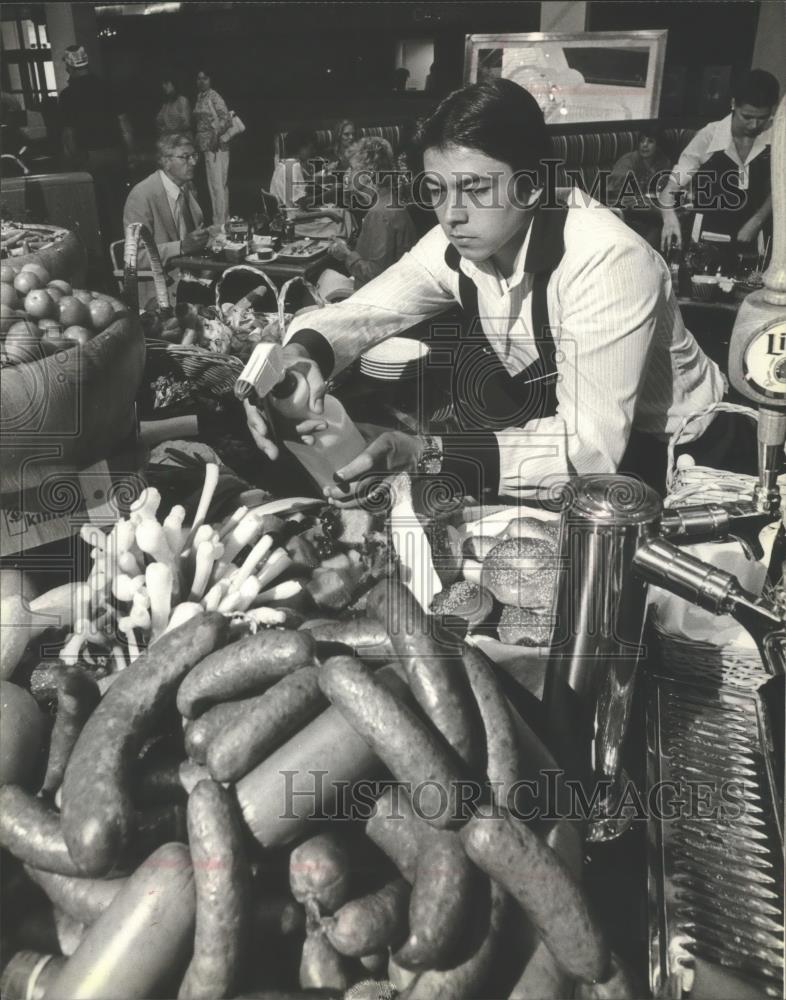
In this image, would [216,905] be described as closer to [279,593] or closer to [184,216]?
[279,593]

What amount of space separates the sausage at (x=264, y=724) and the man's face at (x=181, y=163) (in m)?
1.08

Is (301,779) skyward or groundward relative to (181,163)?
groundward

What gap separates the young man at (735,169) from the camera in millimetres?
1628

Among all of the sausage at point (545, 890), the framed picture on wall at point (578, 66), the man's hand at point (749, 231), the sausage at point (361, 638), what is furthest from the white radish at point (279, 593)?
the man's hand at point (749, 231)

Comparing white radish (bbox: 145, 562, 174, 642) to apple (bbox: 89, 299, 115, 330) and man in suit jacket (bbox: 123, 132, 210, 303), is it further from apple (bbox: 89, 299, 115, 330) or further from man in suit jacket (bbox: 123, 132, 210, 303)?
man in suit jacket (bbox: 123, 132, 210, 303)

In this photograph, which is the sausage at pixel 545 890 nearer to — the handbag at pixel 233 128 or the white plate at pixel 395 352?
the white plate at pixel 395 352

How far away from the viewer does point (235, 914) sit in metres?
0.98

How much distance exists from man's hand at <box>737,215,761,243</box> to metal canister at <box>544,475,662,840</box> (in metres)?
0.84

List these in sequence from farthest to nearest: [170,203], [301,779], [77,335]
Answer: [170,203], [77,335], [301,779]

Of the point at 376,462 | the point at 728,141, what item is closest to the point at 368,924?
the point at 376,462

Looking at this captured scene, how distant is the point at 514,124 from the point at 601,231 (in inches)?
11.9

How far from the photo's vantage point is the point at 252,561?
4.95 feet

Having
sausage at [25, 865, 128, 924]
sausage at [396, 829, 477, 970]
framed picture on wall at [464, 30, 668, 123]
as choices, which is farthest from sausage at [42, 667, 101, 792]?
framed picture on wall at [464, 30, 668, 123]

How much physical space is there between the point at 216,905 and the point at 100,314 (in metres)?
1.06
